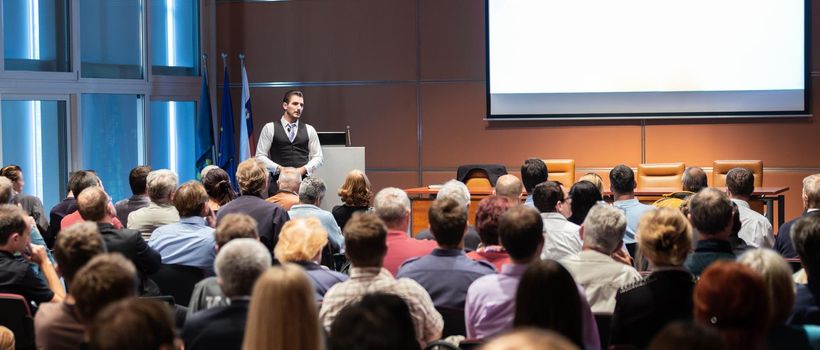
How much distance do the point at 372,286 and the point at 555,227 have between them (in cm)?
181

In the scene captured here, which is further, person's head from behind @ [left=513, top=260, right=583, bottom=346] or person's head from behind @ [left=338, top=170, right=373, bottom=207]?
person's head from behind @ [left=338, top=170, right=373, bottom=207]

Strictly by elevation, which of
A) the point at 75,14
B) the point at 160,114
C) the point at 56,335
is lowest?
the point at 56,335

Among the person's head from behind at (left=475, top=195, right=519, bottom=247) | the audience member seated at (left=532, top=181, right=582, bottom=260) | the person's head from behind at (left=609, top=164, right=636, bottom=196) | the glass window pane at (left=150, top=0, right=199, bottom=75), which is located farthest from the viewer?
the glass window pane at (left=150, top=0, right=199, bottom=75)

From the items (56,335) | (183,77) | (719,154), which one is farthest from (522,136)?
(56,335)

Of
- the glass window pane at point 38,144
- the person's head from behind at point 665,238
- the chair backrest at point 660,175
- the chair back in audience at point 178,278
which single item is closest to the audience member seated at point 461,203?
the chair back in audience at point 178,278

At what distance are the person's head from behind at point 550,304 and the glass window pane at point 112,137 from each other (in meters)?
6.90

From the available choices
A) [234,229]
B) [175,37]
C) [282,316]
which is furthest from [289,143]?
[282,316]

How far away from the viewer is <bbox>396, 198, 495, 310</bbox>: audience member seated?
12.5 feet

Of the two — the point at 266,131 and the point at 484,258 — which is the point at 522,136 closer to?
the point at 266,131

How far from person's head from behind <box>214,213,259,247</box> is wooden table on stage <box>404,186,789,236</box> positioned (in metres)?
3.76

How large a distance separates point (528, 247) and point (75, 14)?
633 centimetres

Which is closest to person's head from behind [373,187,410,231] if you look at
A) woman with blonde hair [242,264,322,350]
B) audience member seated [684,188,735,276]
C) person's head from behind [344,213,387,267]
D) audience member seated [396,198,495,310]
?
audience member seated [396,198,495,310]

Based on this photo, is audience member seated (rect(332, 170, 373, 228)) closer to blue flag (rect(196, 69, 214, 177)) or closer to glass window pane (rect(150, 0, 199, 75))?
blue flag (rect(196, 69, 214, 177))

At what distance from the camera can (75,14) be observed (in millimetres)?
8672
